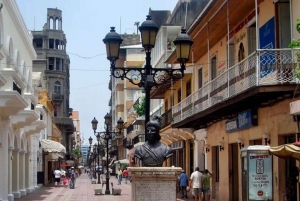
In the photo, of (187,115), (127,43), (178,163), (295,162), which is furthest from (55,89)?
(295,162)

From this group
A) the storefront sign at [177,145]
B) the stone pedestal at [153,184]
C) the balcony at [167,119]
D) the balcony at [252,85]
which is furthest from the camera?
the storefront sign at [177,145]

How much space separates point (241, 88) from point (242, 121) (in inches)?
124

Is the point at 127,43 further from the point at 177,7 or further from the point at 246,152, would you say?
the point at 246,152

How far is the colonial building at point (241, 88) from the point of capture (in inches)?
604

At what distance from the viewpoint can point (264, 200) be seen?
14.9 m

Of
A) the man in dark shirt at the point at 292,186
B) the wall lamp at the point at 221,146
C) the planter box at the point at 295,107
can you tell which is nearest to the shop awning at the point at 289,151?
the planter box at the point at 295,107

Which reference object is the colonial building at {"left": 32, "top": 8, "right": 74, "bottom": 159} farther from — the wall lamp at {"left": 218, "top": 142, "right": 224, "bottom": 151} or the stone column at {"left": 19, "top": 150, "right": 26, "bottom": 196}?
the wall lamp at {"left": 218, "top": 142, "right": 224, "bottom": 151}

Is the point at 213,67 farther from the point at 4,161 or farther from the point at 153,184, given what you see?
the point at 153,184

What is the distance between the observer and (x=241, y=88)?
1753 cm

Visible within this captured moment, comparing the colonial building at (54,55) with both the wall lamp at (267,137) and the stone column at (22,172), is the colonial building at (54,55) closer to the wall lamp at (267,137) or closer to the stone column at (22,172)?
the stone column at (22,172)

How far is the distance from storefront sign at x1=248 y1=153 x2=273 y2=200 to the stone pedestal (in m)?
4.77

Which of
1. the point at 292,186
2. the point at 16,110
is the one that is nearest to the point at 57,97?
the point at 16,110

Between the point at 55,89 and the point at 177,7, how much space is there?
1900 inches

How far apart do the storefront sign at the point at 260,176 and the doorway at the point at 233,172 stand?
7903 millimetres
